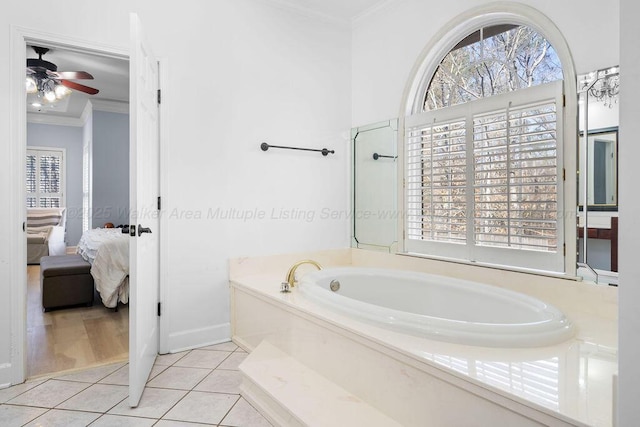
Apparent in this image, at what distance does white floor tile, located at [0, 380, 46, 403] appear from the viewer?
6.61 feet

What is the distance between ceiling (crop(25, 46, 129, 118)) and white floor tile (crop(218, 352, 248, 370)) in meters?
2.61

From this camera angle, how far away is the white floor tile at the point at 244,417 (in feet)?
5.85

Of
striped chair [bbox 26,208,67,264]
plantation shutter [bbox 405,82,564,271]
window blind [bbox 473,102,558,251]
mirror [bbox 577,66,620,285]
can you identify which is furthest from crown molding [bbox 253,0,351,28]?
striped chair [bbox 26,208,67,264]

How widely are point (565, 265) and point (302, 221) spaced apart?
192 cm

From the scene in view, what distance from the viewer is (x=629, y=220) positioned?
717 millimetres

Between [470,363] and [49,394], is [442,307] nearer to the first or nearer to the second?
[470,363]

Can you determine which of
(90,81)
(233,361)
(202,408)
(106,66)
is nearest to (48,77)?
(106,66)

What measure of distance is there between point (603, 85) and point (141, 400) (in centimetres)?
280

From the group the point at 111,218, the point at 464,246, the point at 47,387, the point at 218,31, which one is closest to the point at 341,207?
the point at 464,246

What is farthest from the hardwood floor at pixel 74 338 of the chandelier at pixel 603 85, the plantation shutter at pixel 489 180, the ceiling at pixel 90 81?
the chandelier at pixel 603 85

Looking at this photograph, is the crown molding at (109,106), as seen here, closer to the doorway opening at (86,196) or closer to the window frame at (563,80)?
the doorway opening at (86,196)

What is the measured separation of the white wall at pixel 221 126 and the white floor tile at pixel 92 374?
0.31 metres

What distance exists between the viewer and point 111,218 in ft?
20.9

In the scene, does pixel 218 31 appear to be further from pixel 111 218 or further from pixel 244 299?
pixel 111 218
